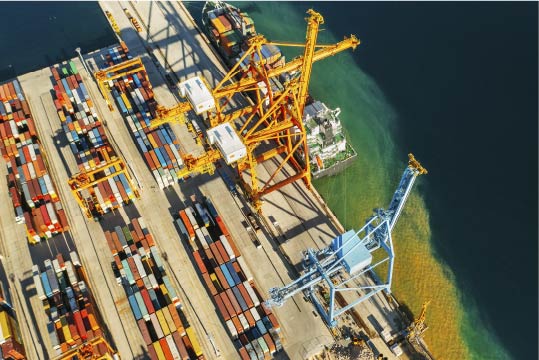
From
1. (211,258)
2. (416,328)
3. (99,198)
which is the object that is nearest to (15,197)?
(99,198)

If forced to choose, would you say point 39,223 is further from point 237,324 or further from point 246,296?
point 237,324

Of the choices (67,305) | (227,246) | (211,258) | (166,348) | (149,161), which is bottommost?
(166,348)

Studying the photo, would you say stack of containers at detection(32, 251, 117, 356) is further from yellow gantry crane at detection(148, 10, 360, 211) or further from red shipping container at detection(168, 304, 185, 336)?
yellow gantry crane at detection(148, 10, 360, 211)

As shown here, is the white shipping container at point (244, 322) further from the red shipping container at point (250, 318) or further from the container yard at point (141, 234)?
the red shipping container at point (250, 318)

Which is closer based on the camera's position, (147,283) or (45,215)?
(147,283)

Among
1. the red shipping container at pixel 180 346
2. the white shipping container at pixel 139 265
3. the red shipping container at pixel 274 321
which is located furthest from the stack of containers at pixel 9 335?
the red shipping container at pixel 274 321

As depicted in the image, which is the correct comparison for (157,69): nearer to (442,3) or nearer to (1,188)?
(1,188)

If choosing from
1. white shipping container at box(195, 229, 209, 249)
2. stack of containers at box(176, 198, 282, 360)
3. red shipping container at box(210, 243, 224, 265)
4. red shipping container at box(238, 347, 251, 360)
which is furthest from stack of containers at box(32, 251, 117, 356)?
red shipping container at box(210, 243, 224, 265)
